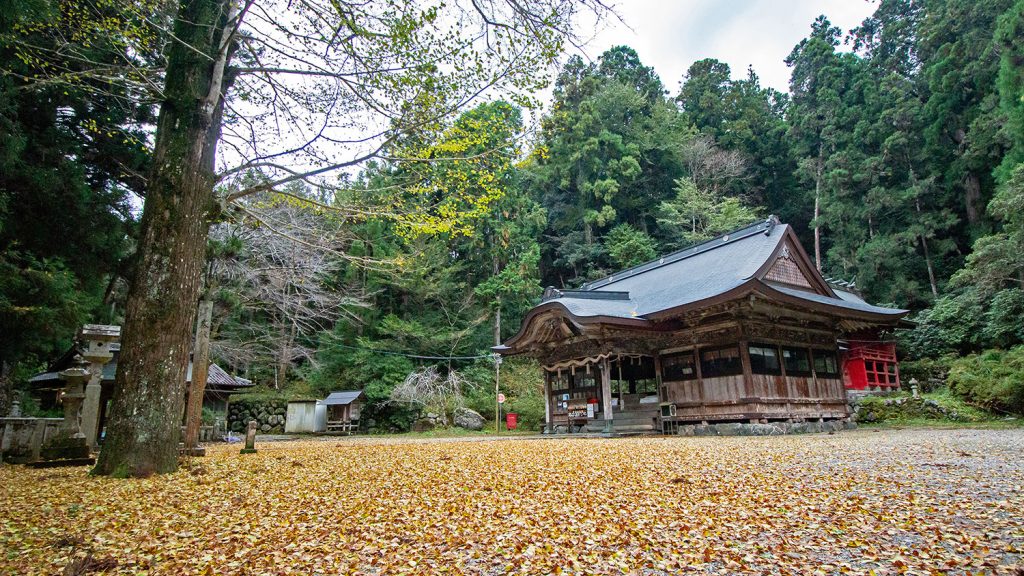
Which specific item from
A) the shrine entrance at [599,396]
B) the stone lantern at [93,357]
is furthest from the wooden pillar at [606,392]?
the stone lantern at [93,357]

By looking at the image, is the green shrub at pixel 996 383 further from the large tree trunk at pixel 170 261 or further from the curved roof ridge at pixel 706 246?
the large tree trunk at pixel 170 261

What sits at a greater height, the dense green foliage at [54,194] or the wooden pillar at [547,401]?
the dense green foliage at [54,194]

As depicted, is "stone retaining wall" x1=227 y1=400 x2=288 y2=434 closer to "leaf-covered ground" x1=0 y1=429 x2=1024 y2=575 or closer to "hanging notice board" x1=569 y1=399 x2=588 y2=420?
"hanging notice board" x1=569 y1=399 x2=588 y2=420

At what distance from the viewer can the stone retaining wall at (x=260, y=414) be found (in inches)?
812

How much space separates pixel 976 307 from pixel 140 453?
25.7 meters

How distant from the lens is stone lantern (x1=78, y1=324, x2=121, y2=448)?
7.56 meters

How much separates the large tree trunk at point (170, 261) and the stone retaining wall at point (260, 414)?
17183 mm

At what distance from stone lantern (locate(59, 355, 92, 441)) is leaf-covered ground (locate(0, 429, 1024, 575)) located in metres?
1.62

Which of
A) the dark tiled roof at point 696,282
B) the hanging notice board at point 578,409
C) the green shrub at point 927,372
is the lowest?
the hanging notice board at point 578,409

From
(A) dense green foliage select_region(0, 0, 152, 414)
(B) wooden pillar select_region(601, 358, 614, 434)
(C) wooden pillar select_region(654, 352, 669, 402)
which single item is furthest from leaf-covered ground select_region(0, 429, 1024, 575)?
(C) wooden pillar select_region(654, 352, 669, 402)

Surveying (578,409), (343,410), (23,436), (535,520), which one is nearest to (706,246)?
(578,409)

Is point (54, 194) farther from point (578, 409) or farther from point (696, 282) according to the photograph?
point (696, 282)

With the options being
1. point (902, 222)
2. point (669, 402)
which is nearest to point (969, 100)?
point (902, 222)

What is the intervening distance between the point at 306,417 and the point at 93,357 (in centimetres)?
1412
